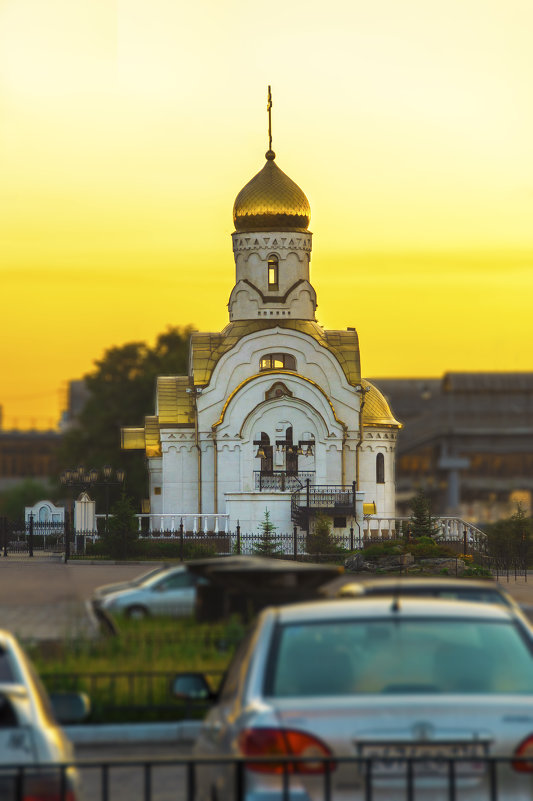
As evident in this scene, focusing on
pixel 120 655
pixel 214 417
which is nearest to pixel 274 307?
pixel 214 417

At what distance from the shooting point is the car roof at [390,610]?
8047 mm

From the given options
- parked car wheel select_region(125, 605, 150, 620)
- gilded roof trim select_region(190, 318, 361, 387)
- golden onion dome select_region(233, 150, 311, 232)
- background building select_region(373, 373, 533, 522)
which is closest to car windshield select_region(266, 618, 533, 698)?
parked car wheel select_region(125, 605, 150, 620)

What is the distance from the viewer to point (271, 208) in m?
52.7

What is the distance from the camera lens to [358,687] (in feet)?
25.4

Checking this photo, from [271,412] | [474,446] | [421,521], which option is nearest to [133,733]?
[421,521]

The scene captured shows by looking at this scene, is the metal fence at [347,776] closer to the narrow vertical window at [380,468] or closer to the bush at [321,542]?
the bush at [321,542]

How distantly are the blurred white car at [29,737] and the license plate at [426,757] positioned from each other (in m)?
1.47

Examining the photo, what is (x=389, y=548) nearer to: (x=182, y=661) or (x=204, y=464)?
(x=204, y=464)

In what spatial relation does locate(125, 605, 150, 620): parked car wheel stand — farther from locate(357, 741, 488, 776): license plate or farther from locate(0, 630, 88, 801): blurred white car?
locate(357, 741, 488, 776): license plate

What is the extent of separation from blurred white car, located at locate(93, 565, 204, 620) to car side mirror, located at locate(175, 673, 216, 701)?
4.83 m

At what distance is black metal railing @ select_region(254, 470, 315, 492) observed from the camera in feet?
157

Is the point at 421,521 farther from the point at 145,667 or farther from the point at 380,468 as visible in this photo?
the point at 145,667

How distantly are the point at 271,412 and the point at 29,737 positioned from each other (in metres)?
41.0

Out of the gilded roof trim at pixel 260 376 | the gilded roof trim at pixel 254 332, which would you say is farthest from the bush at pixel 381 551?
the gilded roof trim at pixel 254 332
